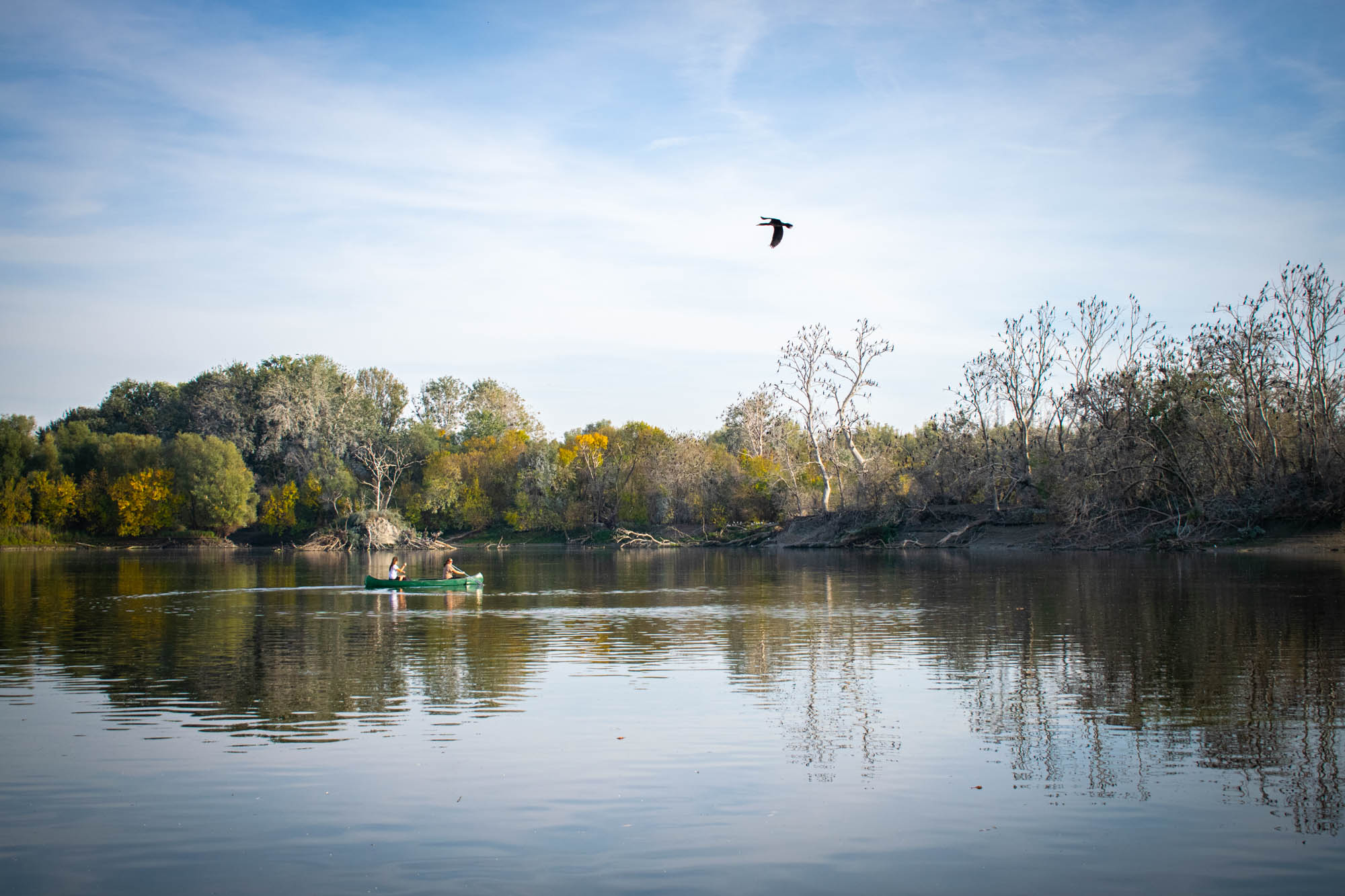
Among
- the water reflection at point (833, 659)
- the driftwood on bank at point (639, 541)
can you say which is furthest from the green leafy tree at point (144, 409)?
the water reflection at point (833, 659)

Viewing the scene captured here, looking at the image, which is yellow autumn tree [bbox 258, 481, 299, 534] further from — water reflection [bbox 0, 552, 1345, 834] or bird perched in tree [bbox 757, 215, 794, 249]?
bird perched in tree [bbox 757, 215, 794, 249]

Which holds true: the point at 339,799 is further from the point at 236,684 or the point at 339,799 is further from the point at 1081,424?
the point at 1081,424

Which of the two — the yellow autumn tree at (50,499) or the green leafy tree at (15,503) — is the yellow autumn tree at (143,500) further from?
the green leafy tree at (15,503)

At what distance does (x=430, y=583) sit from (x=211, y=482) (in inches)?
2403

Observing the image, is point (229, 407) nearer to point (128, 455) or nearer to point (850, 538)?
point (128, 455)

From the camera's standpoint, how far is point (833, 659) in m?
18.9

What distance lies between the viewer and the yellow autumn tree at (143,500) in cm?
9038

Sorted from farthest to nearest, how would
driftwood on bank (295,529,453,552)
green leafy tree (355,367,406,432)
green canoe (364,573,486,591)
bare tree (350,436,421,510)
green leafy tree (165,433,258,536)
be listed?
green leafy tree (355,367,406,432) < bare tree (350,436,421,510) < green leafy tree (165,433,258,536) < driftwood on bank (295,529,453,552) < green canoe (364,573,486,591)

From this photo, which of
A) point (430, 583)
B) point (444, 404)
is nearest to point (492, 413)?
point (444, 404)

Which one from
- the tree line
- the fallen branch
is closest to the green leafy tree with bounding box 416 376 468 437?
the tree line

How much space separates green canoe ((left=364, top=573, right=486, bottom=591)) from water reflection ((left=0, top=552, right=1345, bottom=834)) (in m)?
0.60

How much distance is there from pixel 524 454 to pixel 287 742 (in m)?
88.3

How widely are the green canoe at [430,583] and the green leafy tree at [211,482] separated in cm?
5830

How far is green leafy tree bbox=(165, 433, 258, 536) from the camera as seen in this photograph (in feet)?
294
